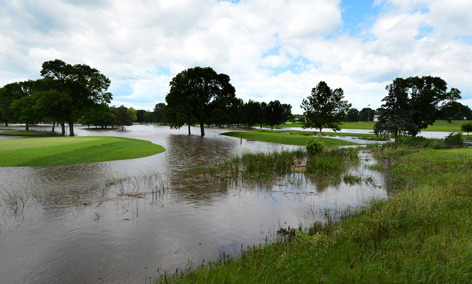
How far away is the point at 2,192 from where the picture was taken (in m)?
10.6

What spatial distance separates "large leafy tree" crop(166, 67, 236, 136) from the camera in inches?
1955

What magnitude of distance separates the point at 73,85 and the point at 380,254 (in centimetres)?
6065

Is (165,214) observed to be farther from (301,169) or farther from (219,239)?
(301,169)

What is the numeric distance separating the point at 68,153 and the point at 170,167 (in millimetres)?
11299

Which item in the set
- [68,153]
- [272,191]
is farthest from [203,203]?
[68,153]

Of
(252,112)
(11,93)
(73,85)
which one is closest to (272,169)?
(73,85)

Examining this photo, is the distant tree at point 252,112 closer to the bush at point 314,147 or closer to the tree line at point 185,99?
the tree line at point 185,99

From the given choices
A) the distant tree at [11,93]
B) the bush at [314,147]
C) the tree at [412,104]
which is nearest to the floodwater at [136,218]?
the bush at [314,147]

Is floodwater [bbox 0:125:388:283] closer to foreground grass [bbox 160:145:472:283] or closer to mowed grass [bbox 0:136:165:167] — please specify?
foreground grass [bbox 160:145:472:283]

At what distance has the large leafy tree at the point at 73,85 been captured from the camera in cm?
4581

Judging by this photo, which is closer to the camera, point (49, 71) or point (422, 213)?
point (422, 213)

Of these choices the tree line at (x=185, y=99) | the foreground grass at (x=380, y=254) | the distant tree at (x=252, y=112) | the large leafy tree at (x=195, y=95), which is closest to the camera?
the foreground grass at (x=380, y=254)

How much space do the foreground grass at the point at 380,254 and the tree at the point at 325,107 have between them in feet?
146

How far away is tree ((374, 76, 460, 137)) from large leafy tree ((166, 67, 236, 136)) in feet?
106
